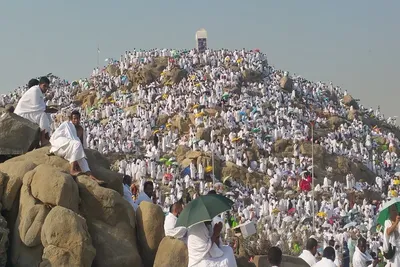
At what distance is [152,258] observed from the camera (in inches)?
386

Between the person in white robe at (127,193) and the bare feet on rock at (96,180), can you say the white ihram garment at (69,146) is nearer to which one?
the bare feet on rock at (96,180)

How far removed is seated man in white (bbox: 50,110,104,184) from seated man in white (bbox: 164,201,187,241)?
4.16 feet

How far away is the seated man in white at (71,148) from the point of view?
10.2 meters

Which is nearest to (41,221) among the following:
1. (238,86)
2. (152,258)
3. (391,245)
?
(152,258)

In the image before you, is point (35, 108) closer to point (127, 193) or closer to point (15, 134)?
point (15, 134)

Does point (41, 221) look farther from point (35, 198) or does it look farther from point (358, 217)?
Result: point (358, 217)

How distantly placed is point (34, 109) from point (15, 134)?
2.59ft

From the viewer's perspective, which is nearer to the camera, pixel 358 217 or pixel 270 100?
pixel 358 217

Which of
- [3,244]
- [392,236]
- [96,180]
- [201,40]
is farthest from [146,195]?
[201,40]

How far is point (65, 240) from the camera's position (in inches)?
353

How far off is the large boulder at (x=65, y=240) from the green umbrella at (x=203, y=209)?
4.66 ft

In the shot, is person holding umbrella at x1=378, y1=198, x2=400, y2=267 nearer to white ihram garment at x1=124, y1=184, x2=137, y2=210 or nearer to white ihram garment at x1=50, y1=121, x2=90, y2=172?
white ihram garment at x1=124, y1=184, x2=137, y2=210

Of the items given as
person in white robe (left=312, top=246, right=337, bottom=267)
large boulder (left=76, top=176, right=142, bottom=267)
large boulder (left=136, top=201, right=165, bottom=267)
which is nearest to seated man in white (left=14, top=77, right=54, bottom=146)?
large boulder (left=76, top=176, right=142, bottom=267)

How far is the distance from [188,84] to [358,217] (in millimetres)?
22823
